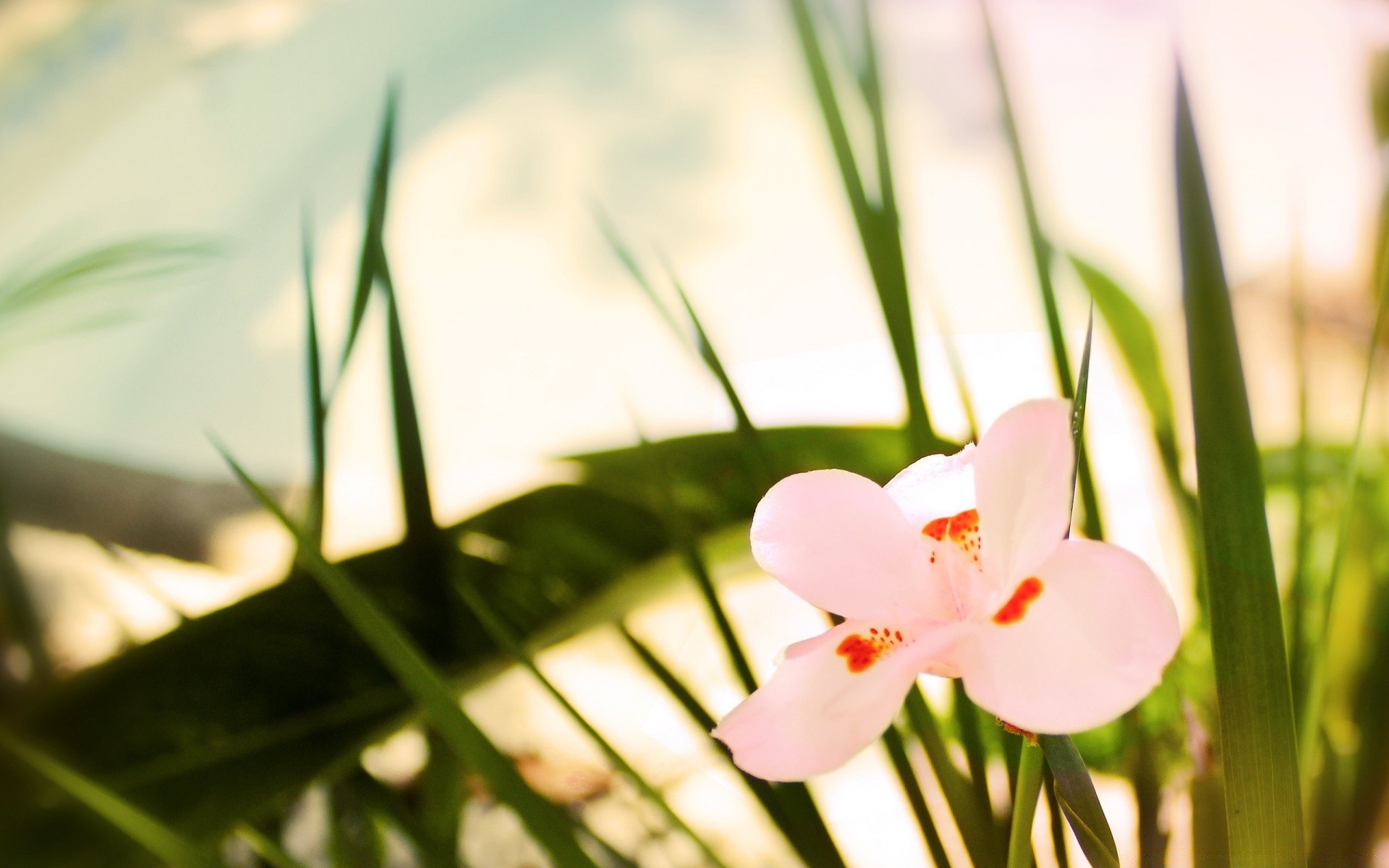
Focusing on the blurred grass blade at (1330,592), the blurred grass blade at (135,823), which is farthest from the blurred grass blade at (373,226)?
the blurred grass blade at (1330,592)

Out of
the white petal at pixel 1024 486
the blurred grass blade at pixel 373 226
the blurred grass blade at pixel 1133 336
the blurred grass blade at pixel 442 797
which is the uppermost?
the blurred grass blade at pixel 373 226

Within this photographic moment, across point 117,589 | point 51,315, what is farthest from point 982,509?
point 117,589

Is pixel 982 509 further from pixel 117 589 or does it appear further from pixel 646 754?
pixel 117 589

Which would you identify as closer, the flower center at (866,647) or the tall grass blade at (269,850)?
the flower center at (866,647)

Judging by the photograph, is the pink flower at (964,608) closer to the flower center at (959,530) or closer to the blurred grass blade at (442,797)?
the flower center at (959,530)

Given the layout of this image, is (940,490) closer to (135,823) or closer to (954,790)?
(954,790)

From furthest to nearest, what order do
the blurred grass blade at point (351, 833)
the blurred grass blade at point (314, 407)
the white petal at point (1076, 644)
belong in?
the blurred grass blade at point (351, 833), the blurred grass blade at point (314, 407), the white petal at point (1076, 644)

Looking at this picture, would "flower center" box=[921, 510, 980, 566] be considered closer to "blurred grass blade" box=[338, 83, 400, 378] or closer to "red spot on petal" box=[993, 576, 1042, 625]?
"red spot on petal" box=[993, 576, 1042, 625]

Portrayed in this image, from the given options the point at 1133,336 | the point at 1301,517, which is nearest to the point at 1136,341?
the point at 1133,336

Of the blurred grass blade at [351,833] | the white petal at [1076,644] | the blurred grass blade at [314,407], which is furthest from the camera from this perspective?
the blurred grass blade at [351,833]
